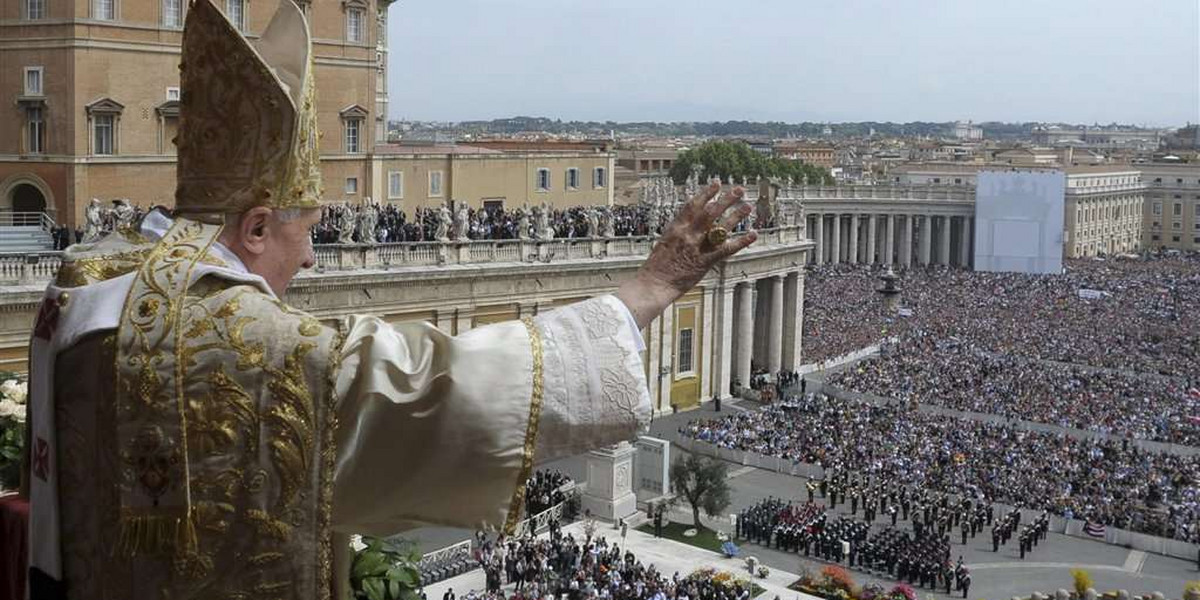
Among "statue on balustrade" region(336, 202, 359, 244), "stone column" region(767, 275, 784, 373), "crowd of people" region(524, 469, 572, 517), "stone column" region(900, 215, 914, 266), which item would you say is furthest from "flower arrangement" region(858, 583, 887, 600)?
"stone column" region(900, 215, 914, 266)

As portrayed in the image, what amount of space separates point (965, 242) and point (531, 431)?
98887mm

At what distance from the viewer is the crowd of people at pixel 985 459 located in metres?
30.8

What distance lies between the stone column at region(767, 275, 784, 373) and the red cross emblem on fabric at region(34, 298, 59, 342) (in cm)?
4316

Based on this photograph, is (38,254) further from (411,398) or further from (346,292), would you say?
(411,398)

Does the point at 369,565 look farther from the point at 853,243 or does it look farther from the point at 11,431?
the point at 853,243

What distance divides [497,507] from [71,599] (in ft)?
3.59

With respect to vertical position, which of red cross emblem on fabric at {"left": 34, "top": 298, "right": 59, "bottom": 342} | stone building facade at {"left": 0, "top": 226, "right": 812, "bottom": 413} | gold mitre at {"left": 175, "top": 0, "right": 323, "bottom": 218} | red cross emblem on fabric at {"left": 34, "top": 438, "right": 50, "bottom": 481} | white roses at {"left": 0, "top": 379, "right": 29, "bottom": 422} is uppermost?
gold mitre at {"left": 175, "top": 0, "right": 323, "bottom": 218}

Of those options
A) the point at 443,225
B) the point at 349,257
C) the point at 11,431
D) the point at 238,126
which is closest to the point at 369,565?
the point at 11,431

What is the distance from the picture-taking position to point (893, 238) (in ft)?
325

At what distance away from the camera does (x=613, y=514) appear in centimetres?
2828

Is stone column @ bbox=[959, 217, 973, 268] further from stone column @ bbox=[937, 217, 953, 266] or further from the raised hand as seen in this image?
the raised hand

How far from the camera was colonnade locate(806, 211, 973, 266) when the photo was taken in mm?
95438

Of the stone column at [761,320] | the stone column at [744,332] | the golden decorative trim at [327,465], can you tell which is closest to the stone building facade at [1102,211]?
the stone column at [761,320]

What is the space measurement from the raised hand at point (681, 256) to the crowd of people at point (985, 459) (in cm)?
2852
